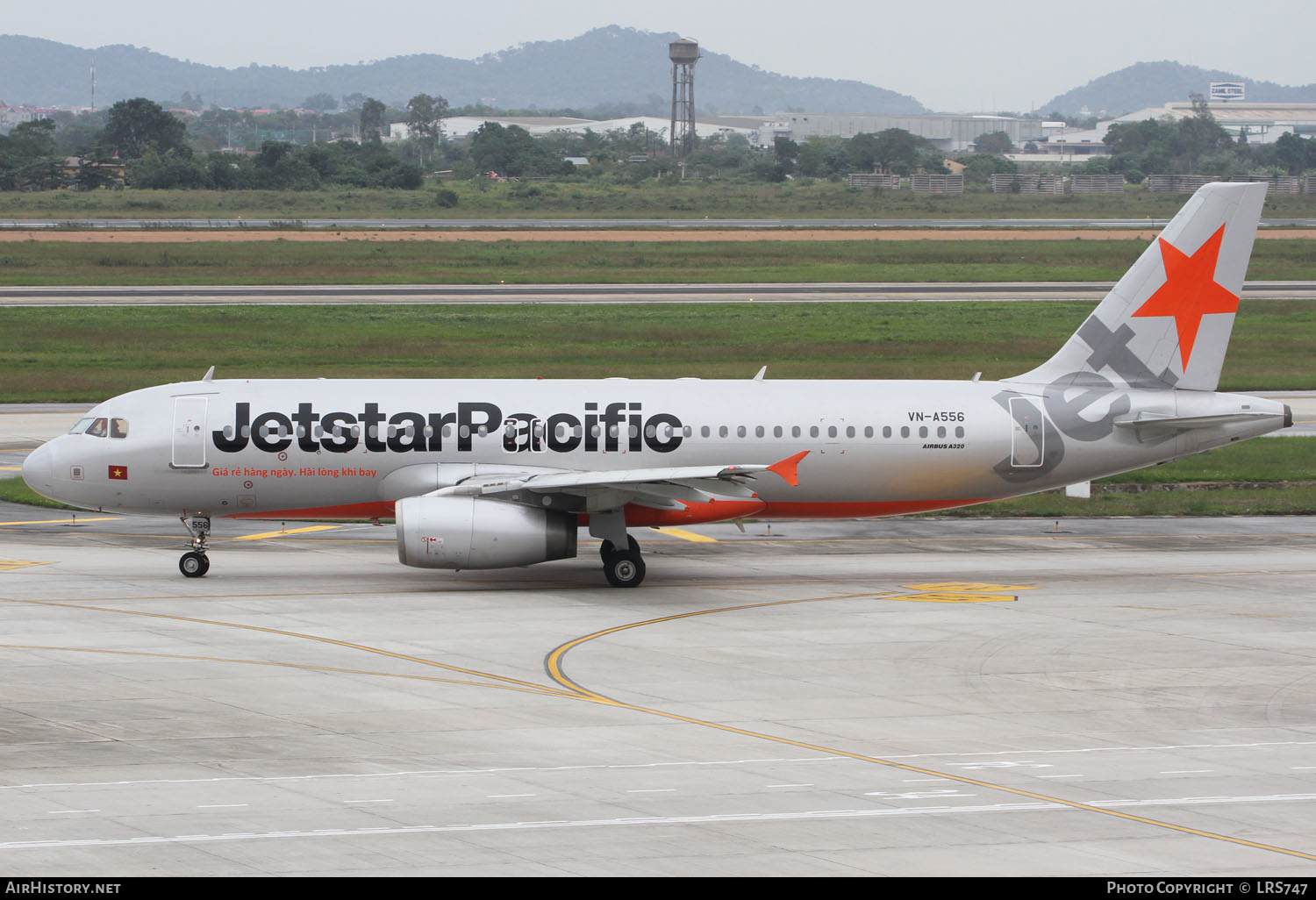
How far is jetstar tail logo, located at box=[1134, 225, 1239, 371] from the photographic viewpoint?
37.2m

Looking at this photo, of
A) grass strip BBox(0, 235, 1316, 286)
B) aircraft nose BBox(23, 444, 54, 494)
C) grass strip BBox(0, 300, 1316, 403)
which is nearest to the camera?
aircraft nose BBox(23, 444, 54, 494)

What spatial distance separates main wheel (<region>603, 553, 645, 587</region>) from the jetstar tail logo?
14.0 m

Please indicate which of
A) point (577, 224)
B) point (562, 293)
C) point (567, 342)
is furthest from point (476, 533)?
point (577, 224)

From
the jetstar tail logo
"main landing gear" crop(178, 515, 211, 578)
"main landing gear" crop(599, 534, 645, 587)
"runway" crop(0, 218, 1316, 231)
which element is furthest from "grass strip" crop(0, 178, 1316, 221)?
the jetstar tail logo

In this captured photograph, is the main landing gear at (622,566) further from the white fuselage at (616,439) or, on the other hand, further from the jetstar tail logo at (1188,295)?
the jetstar tail logo at (1188,295)

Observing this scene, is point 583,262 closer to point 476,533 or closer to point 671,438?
point 671,438

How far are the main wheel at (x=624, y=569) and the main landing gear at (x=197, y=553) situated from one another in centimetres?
942

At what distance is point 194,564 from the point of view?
3525 centimetres

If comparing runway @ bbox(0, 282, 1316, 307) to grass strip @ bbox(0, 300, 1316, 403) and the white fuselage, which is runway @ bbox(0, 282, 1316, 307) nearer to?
grass strip @ bbox(0, 300, 1316, 403)

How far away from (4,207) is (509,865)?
521ft

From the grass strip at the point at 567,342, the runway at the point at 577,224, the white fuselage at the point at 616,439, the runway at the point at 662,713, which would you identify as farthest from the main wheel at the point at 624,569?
the runway at the point at 577,224

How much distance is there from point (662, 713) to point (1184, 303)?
782 inches

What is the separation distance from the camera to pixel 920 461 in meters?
36.8

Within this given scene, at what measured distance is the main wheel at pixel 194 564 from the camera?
35.2 m
